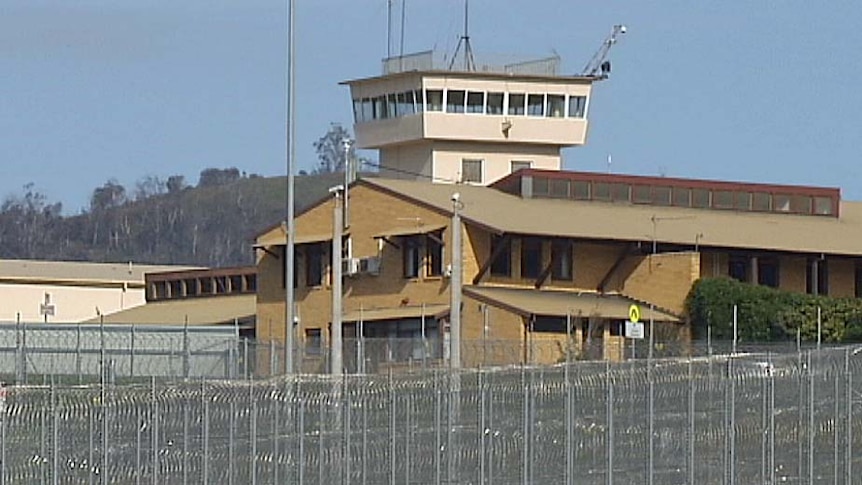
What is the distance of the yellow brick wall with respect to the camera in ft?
206

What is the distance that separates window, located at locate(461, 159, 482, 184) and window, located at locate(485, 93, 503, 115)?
2380 millimetres

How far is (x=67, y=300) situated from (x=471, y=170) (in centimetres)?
2972

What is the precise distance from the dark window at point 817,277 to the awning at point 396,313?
12427mm

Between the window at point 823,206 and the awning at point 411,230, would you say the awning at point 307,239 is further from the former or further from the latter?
the window at point 823,206

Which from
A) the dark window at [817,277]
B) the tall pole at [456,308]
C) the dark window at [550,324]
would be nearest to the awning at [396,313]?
the dark window at [550,324]

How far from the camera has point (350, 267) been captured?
216 ft

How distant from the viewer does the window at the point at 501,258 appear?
206 feet

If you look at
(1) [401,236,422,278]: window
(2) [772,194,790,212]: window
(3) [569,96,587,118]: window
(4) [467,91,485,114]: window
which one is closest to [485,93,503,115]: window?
(4) [467,91,485,114]: window

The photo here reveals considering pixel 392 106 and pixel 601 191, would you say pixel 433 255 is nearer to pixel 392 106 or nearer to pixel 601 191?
pixel 601 191

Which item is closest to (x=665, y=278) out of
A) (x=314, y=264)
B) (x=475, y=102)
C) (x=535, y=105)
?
(x=314, y=264)

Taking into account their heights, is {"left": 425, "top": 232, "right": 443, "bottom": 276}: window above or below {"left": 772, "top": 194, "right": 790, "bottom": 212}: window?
below

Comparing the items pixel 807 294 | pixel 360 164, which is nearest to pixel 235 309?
pixel 360 164

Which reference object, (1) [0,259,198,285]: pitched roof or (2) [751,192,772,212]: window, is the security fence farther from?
(1) [0,259,198,285]: pitched roof

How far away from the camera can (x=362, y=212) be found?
6656cm
